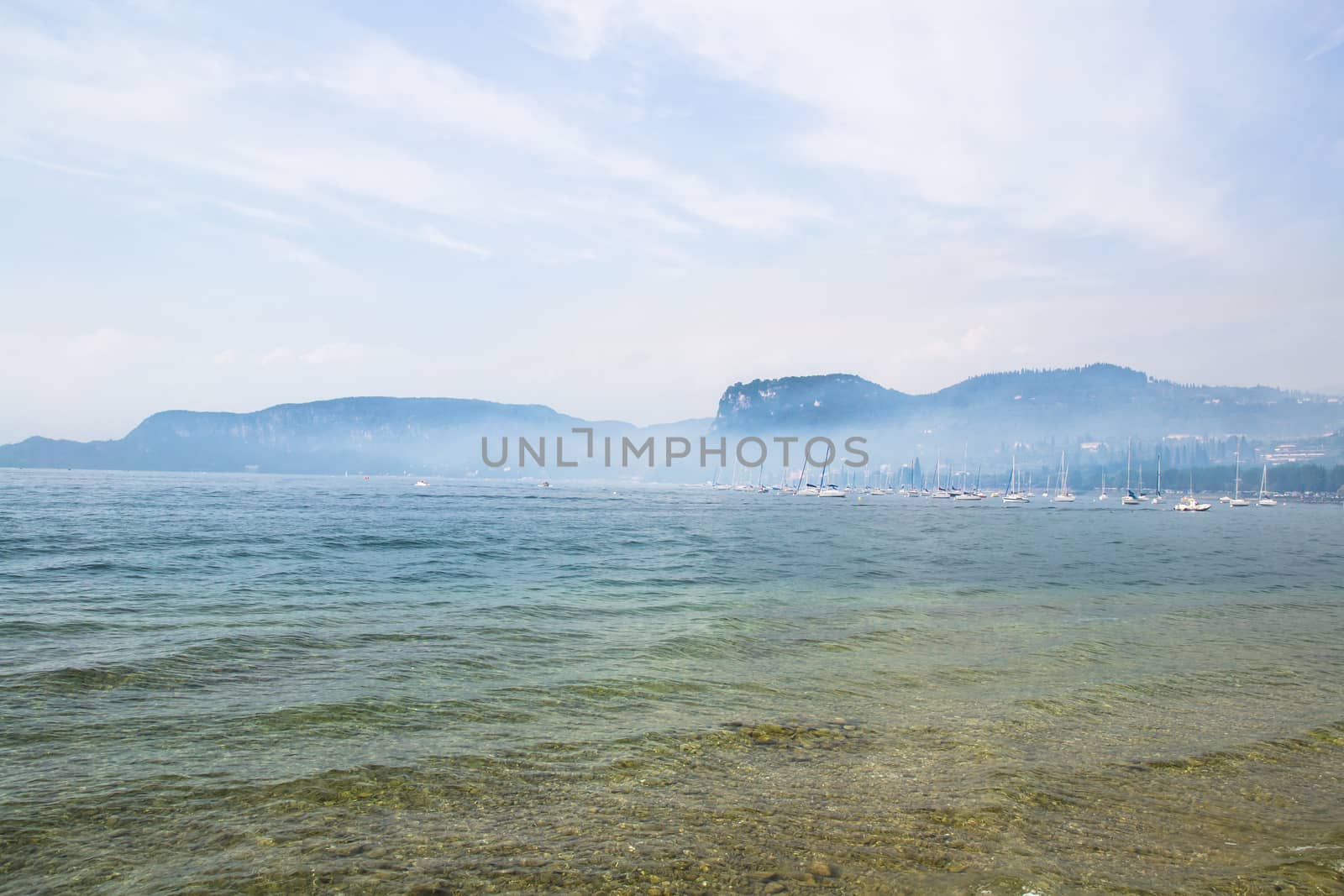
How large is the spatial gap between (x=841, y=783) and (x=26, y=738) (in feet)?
32.4

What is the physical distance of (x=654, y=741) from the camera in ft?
32.5

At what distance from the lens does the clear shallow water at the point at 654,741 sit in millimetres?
6379

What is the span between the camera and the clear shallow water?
638 cm

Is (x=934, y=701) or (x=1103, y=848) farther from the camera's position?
(x=934, y=701)

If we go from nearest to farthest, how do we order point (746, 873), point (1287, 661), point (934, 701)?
point (746, 873), point (934, 701), point (1287, 661)

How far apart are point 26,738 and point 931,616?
782 inches

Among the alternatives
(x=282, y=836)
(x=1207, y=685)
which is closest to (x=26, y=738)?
(x=282, y=836)

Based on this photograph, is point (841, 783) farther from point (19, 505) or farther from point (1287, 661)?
point (19, 505)

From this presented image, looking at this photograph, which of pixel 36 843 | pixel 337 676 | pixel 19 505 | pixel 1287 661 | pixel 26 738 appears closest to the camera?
pixel 36 843

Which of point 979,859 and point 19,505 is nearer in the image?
point 979,859

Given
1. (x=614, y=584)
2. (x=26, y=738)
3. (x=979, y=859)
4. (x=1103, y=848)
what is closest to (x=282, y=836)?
(x=26, y=738)

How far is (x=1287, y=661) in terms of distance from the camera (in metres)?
15.8

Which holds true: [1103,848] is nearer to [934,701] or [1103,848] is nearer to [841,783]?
[841,783]

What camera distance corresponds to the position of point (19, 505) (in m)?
63.2
